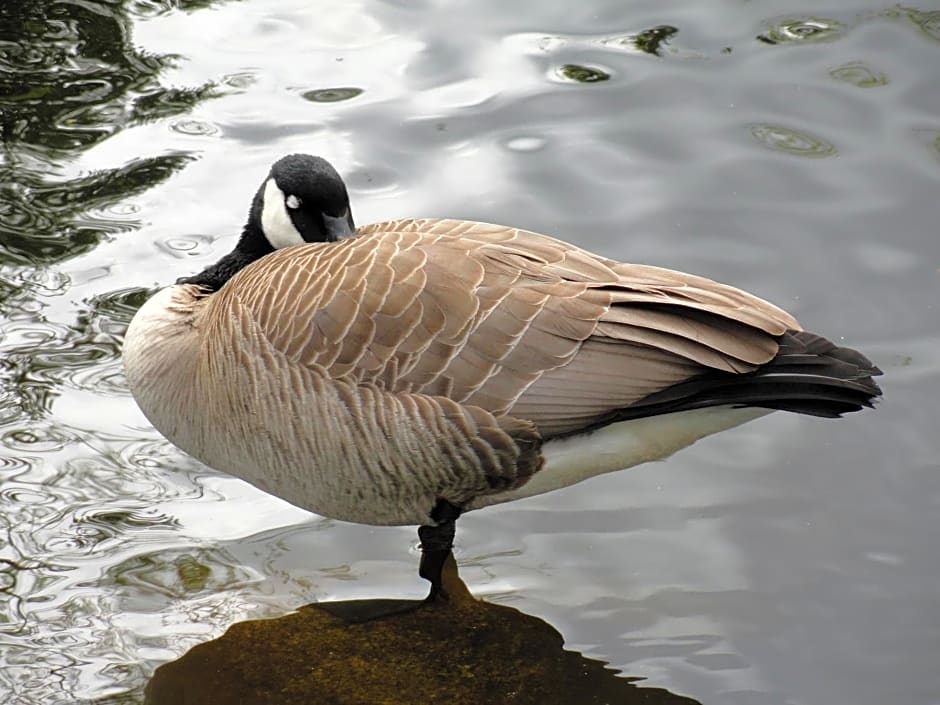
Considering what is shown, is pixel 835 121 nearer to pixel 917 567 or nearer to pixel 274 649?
pixel 917 567

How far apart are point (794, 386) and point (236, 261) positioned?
8.14 feet

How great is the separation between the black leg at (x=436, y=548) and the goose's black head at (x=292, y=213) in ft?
4.08

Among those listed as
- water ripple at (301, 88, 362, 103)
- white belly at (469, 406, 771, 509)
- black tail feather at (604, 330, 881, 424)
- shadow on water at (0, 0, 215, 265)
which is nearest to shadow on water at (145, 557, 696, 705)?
white belly at (469, 406, 771, 509)

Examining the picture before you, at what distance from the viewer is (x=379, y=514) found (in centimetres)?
500

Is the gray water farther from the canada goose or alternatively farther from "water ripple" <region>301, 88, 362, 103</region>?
the canada goose

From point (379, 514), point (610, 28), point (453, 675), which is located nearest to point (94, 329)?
point (379, 514)

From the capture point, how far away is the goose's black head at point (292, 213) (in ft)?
17.4

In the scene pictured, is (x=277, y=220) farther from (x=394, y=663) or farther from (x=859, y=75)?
(x=859, y=75)

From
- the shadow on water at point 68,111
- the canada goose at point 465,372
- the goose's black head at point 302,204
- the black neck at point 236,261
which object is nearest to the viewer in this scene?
the canada goose at point 465,372

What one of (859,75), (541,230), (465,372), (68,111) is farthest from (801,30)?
(465,372)

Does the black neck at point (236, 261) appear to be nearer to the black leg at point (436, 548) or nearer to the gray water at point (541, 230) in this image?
the gray water at point (541, 230)

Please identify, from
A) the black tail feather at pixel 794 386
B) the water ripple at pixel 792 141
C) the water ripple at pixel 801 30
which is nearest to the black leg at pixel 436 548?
the black tail feather at pixel 794 386

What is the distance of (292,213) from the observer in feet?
17.9

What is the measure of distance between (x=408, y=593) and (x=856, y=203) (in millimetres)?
3475
